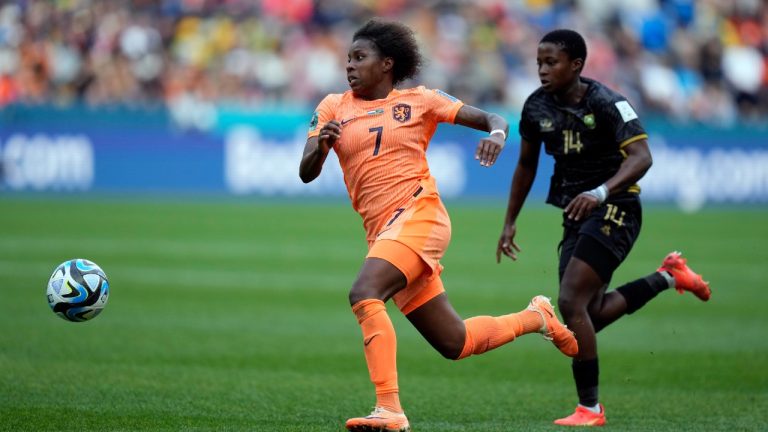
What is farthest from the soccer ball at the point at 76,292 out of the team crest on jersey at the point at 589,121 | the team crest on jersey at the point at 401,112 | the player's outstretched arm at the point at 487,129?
the team crest on jersey at the point at 589,121

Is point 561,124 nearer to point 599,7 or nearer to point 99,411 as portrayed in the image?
point 99,411

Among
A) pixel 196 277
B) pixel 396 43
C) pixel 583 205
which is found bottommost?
pixel 196 277

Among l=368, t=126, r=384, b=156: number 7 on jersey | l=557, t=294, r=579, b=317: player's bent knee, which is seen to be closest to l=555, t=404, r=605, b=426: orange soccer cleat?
l=557, t=294, r=579, b=317: player's bent knee

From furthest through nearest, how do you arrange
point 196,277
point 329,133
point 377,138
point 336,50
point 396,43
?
point 336,50 → point 196,277 → point 396,43 → point 377,138 → point 329,133

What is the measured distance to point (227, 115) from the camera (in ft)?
82.5

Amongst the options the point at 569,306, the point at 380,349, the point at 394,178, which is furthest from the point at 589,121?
the point at 380,349

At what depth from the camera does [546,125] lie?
777 centimetres

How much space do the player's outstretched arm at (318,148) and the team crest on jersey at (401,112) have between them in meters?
0.38

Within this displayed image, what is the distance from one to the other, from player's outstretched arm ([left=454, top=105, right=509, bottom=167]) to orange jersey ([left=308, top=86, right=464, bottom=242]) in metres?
0.07

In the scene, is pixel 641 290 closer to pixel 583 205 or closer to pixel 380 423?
pixel 583 205

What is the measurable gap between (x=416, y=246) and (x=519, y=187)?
1.74m

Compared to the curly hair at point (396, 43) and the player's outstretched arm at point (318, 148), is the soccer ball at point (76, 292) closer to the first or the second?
the player's outstretched arm at point (318, 148)

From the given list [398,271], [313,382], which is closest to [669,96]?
[313,382]

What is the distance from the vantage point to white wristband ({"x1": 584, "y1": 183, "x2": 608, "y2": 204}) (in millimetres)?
7133
